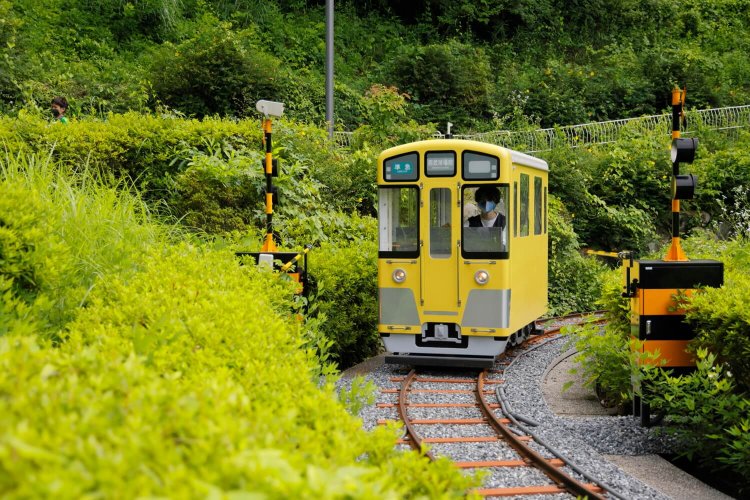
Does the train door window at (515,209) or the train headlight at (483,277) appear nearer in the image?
the train headlight at (483,277)

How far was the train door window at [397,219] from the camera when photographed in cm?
1127

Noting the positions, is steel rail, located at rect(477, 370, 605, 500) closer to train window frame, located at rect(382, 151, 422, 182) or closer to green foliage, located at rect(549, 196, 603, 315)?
train window frame, located at rect(382, 151, 422, 182)

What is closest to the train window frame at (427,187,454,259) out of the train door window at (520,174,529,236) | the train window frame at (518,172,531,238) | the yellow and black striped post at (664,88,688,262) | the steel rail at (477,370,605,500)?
the train window frame at (518,172,531,238)

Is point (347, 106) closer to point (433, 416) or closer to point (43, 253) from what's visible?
point (433, 416)

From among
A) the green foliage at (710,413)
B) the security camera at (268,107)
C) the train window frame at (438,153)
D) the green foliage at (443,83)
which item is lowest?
the green foliage at (710,413)

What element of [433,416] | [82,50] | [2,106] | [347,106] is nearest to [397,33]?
[347,106]

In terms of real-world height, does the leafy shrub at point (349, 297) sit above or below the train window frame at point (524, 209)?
below

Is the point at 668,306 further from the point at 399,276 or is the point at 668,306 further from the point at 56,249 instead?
the point at 56,249

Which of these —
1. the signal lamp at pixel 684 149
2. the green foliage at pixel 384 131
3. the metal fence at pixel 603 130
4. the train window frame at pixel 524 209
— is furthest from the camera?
the metal fence at pixel 603 130

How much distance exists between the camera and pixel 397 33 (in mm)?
30797

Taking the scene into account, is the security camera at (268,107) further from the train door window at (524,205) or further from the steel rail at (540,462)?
the steel rail at (540,462)

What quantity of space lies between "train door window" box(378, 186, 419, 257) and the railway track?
1.61 m

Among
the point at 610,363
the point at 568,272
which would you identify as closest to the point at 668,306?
the point at 610,363

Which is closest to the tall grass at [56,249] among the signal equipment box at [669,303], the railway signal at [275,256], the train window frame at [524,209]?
the railway signal at [275,256]
